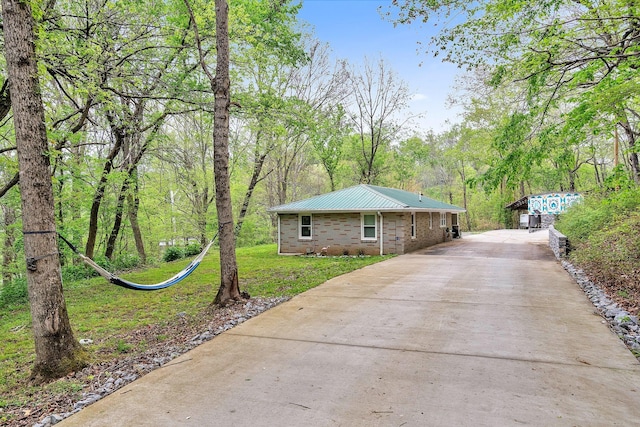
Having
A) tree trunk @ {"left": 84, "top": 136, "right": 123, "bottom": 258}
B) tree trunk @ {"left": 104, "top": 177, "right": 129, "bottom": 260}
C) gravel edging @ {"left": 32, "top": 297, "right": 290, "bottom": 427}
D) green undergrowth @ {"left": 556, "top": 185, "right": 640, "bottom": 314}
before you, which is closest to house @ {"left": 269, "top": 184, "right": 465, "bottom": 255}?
green undergrowth @ {"left": 556, "top": 185, "right": 640, "bottom": 314}

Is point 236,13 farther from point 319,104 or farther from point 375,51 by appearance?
point 375,51

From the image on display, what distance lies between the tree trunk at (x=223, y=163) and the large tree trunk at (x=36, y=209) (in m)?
2.63

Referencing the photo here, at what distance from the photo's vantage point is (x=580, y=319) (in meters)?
5.12

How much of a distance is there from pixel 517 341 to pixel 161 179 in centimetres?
1655

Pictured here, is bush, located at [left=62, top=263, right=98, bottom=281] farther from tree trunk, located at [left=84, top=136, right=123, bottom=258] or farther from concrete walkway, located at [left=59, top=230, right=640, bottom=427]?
concrete walkway, located at [left=59, top=230, right=640, bottom=427]

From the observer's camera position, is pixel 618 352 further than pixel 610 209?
No

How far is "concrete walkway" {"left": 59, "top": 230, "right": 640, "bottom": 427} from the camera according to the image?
2.75m

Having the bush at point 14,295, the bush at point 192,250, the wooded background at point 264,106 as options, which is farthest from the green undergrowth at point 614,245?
the bush at point 192,250

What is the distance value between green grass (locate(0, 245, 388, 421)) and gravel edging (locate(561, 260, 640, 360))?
5.01 metres

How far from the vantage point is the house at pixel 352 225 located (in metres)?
14.5

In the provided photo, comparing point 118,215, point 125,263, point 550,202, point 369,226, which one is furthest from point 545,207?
point 118,215

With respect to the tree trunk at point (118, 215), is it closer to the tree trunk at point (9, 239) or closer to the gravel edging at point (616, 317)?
the tree trunk at point (9, 239)

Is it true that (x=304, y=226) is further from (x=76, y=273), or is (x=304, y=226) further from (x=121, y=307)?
(x=121, y=307)

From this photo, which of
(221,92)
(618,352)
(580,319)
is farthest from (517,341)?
(221,92)
